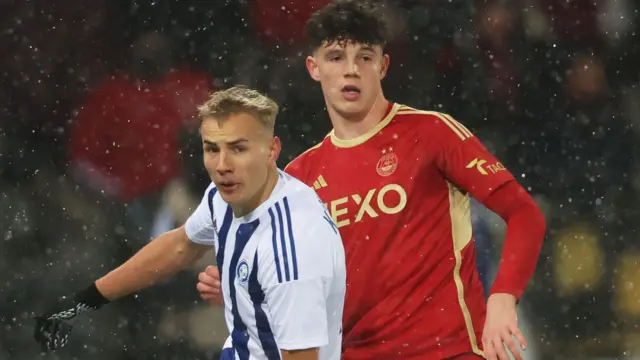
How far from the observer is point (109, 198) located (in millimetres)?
4645

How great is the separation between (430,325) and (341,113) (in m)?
0.57

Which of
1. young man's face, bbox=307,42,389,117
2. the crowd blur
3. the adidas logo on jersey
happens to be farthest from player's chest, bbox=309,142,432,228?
the crowd blur

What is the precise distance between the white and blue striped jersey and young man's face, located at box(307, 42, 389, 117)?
1.43ft

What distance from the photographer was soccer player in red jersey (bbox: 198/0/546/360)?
7.77 feet

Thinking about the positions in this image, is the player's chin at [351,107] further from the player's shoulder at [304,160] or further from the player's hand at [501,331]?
the player's hand at [501,331]

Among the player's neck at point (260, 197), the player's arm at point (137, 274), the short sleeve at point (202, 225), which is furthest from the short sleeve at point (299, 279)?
the player's arm at point (137, 274)

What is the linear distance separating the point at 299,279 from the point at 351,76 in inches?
29.0

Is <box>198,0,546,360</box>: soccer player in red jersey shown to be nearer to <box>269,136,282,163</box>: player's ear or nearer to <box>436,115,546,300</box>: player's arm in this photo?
<box>436,115,546,300</box>: player's arm

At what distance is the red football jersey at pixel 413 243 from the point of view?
2.37 metres

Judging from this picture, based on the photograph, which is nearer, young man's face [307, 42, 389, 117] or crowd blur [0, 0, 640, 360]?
young man's face [307, 42, 389, 117]

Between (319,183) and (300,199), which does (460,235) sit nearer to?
(319,183)

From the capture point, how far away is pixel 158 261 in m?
2.36

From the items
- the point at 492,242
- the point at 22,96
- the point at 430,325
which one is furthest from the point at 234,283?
the point at 22,96

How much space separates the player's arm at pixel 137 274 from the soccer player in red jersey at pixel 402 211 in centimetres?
9
